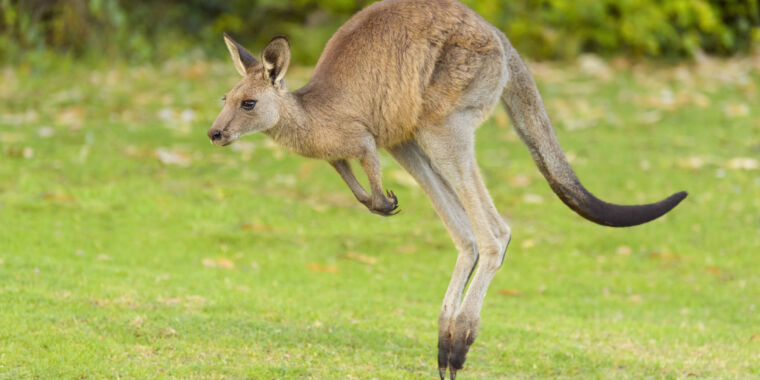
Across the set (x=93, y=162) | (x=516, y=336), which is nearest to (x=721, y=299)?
(x=516, y=336)

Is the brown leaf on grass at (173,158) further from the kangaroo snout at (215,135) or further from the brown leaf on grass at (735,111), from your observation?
the brown leaf on grass at (735,111)

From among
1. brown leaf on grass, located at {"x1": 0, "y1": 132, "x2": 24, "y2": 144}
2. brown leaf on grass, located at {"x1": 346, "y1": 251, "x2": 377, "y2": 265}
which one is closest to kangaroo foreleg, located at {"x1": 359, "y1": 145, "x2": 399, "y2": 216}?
brown leaf on grass, located at {"x1": 346, "y1": 251, "x2": 377, "y2": 265}

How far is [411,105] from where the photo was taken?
4434 mm

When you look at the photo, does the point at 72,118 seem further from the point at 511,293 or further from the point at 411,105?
the point at 411,105

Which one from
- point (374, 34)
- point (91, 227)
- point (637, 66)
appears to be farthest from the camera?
point (637, 66)

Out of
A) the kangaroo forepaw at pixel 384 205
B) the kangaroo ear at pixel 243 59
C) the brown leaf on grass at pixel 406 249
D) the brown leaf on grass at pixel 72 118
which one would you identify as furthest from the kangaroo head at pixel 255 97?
the brown leaf on grass at pixel 72 118

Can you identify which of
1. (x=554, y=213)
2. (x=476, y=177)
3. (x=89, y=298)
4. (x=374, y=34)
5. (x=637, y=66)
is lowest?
(x=637, y=66)

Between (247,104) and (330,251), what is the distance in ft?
11.5

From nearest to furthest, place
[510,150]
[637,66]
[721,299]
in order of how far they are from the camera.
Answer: [721,299]
[510,150]
[637,66]

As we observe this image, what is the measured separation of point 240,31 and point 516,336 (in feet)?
32.7

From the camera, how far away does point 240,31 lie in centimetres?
1480

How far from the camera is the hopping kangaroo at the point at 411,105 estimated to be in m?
4.30

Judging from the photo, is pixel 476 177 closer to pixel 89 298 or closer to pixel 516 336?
pixel 516 336

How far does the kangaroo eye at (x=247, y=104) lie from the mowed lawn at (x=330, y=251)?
55.3 inches
